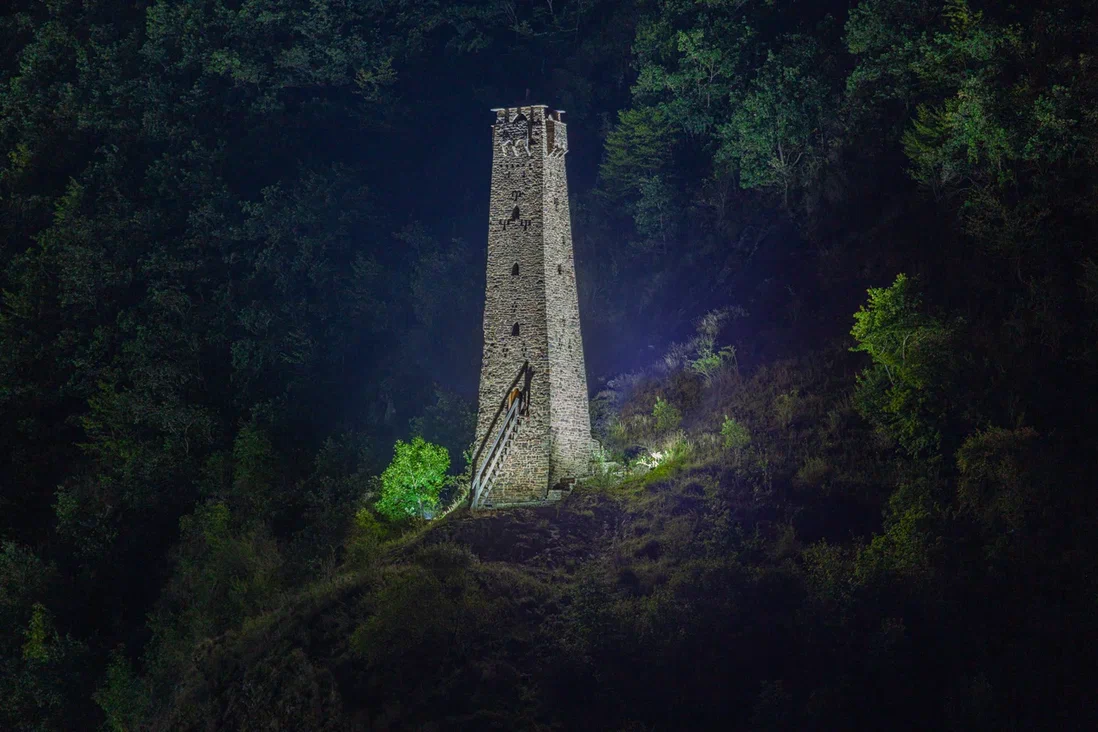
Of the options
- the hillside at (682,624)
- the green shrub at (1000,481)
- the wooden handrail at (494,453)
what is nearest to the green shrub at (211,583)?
the hillside at (682,624)

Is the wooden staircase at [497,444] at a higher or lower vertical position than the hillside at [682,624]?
higher

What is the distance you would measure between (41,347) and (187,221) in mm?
8416

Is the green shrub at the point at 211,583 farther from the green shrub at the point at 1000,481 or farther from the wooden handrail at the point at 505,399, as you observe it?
the green shrub at the point at 1000,481

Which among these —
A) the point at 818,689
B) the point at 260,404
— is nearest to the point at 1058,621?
the point at 818,689

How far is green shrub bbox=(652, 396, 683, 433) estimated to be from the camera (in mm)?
45500

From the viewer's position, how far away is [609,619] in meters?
36.5

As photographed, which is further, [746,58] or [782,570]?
[746,58]

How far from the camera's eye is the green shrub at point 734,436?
42438mm

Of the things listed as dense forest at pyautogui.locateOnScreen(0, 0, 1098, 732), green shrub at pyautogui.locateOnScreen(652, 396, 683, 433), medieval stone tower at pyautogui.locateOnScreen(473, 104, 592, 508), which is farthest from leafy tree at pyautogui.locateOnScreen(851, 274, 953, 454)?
medieval stone tower at pyautogui.locateOnScreen(473, 104, 592, 508)

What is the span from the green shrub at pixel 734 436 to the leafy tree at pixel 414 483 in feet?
32.4

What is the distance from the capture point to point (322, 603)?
3938 centimetres

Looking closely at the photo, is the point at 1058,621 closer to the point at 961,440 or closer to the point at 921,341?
the point at 961,440

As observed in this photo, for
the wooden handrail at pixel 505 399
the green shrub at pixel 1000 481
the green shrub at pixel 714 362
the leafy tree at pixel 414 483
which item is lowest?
the green shrub at pixel 1000 481

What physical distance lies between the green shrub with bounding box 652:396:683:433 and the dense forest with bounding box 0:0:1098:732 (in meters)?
0.30
